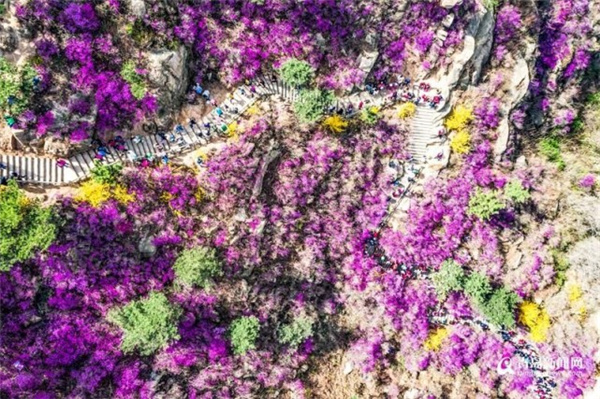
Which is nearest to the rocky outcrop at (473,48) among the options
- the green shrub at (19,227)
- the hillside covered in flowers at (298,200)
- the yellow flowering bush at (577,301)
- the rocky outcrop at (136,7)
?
the hillside covered in flowers at (298,200)

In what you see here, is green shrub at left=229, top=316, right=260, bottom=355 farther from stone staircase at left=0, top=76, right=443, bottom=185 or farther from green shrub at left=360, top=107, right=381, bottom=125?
green shrub at left=360, top=107, right=381, bottom=125

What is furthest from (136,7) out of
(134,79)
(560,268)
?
(560,268)

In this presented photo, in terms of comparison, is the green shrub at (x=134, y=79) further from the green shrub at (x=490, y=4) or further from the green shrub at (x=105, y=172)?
the green shrub at (x=490, y=4)

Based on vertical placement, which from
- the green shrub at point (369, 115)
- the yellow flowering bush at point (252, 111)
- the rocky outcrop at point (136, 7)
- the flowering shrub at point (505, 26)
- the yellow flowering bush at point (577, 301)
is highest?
the flowering shrub at point (505, 26)

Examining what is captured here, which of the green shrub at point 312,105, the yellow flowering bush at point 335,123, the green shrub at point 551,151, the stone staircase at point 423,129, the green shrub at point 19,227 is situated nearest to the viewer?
the green shrub at point 19,227

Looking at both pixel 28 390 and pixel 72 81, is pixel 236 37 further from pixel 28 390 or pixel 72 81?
pixel 28 390

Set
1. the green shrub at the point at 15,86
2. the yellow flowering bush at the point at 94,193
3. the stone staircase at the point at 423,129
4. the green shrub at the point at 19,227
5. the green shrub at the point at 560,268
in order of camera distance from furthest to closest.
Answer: the green shrub at the point at 560,268, the stone staircase at the point at 423,129, the yellow flowering bush at the point at 94,193, the green shrub at the point at 15,86, the green shrub at the point at 19,227

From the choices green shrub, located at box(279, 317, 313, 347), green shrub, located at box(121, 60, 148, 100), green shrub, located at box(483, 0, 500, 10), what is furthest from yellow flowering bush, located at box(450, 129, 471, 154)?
green shrub, located at box(121, 60, 148, 100)
